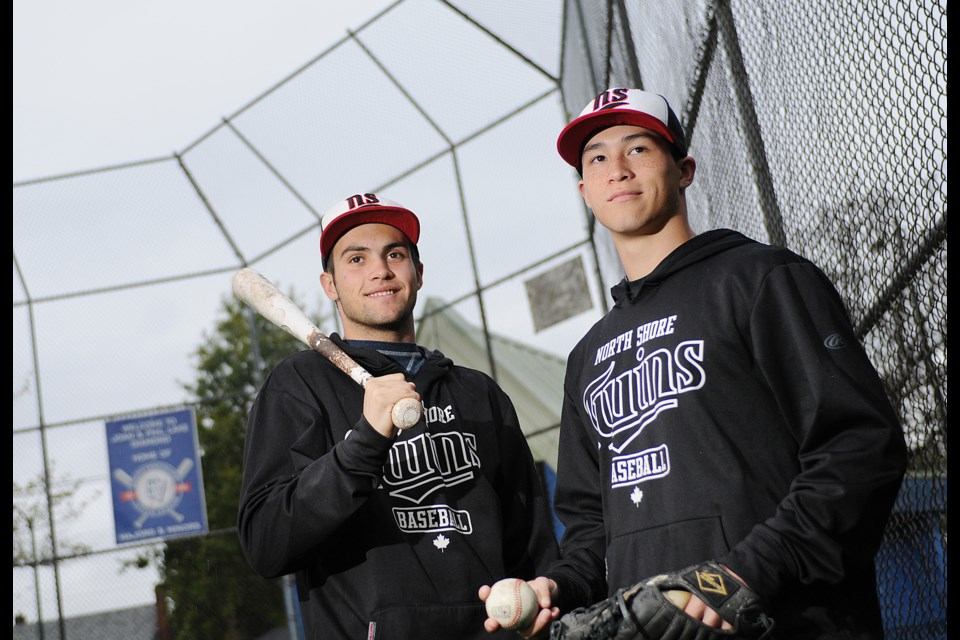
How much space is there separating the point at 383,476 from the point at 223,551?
18.8 metres

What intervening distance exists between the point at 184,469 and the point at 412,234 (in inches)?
353

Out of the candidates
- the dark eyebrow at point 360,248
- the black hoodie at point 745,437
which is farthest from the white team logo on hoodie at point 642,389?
the dark eyebrow at point 360,248

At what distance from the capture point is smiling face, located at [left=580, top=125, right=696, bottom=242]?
2414 millimetres

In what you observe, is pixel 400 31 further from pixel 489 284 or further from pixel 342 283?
pixel 342 283

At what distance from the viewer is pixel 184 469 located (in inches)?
454

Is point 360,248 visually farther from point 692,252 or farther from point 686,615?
point 686,615

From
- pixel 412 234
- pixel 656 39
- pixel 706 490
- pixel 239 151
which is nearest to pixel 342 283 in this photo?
pixel 412 234

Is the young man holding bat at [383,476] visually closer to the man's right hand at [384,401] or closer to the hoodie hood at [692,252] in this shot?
the man's right hand at [384,401]

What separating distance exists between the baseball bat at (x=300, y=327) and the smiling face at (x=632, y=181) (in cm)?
68

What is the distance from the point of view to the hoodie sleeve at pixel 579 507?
8.02ft

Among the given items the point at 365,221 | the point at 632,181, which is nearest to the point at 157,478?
the point at 365,221

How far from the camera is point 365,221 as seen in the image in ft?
10.7

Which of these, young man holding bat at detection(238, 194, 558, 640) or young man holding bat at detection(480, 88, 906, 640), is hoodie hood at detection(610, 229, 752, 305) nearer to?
young man holding bat at detection(480, 88, 906, 640)

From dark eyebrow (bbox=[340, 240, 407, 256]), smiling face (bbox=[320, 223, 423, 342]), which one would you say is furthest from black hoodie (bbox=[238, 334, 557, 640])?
dark eyebrow (bbox=[340, 240, 407, 256])
